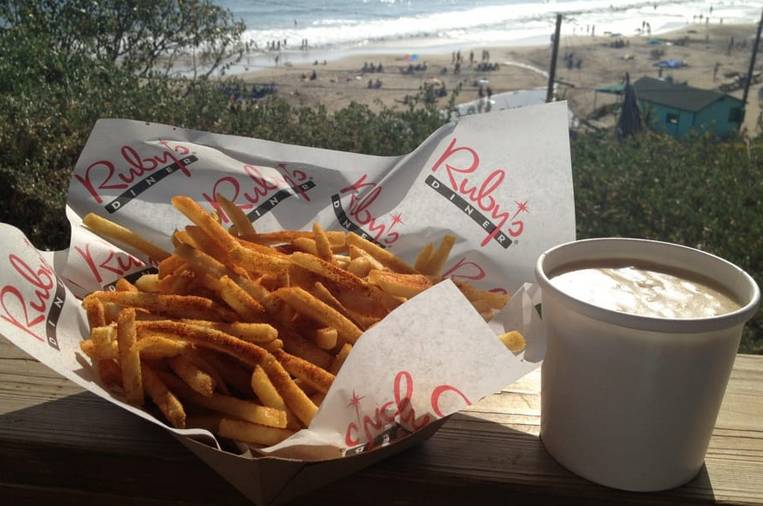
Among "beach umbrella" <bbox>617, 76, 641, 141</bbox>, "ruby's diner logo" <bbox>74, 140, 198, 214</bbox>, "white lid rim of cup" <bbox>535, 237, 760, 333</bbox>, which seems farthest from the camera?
"beach umbrella" <bbox>617, 76, 641, 141</bbox>

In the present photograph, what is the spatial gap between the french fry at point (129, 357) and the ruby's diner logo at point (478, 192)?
0.85 metres

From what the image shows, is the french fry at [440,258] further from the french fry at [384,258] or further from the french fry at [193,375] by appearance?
the french fry at [193,375]

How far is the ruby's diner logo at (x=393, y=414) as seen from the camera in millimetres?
1154

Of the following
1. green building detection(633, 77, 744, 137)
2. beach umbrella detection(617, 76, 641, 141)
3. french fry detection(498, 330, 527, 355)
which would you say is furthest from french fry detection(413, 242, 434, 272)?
green building detection(633, 77, 744, 137)

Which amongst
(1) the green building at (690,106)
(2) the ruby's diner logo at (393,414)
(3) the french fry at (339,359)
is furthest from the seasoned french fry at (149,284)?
(1) the green building at (690,106)

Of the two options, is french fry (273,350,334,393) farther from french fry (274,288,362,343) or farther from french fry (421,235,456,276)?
french fry (421,235,456,276)

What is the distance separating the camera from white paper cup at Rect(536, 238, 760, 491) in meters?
1.04

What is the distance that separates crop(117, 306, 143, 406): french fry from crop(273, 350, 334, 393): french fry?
0.22m

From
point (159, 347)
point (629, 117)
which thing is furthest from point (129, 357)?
point (629, 117)

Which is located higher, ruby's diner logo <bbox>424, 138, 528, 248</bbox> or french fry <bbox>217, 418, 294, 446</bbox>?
ruby's diner logo <bbox>424, 138, 528, 248</bbox>

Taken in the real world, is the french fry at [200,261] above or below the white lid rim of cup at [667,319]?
below

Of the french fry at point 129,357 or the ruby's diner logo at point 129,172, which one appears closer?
the french fry at point 129,357

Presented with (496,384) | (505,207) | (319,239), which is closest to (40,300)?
(319,239)

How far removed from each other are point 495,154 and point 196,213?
69cm
